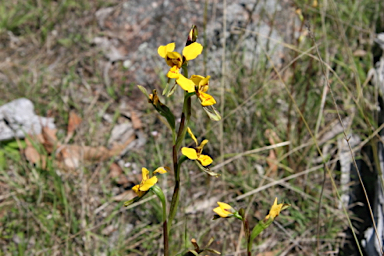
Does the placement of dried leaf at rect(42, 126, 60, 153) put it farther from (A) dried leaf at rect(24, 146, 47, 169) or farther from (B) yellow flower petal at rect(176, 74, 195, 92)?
(B) yellow flower petal at rect(176, 74, 195, 92)

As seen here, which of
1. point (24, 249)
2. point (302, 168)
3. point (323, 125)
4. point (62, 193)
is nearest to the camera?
point (24, 249)

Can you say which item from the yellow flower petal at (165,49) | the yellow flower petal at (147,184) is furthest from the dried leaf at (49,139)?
the yellow flower petal at (165,49)

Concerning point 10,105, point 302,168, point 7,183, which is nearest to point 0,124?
point 10,105

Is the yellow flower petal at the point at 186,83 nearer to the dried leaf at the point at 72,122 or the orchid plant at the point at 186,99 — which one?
the orchid plant at the point at 186,99

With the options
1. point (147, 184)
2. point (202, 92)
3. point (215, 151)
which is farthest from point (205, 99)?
point (215, 151)

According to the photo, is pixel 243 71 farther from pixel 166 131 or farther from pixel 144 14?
pixel 144 14

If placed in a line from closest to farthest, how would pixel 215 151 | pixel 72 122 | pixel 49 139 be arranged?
pixel 215 151 → pixel 49 139 → pixel 72 122

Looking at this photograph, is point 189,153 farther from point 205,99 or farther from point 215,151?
point 215,151
